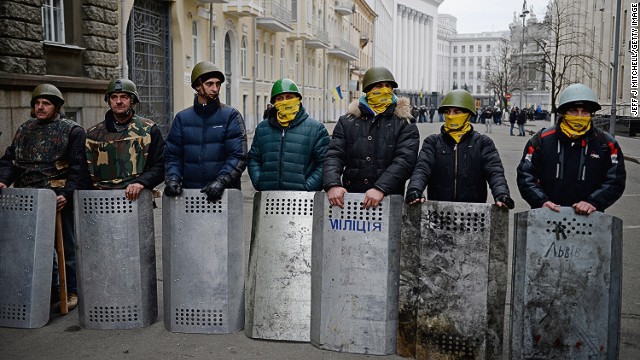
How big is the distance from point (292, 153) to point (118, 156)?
1.46 meters

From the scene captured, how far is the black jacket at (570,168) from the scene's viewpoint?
189 inches

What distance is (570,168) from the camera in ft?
16.1

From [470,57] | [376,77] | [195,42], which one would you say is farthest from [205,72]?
[470,57]

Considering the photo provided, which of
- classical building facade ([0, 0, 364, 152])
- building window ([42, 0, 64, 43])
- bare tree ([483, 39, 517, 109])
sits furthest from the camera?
bare tree ([483, 39, 517, 109])

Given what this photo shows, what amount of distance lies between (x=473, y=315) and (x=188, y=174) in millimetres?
2568

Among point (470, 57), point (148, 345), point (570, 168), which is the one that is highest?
point (470, 57)

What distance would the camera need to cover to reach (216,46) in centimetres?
2784

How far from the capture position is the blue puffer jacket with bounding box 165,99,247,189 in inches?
219

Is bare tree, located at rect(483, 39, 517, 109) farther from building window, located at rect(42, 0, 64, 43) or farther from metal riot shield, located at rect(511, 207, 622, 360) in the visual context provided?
metal riot shield, located at rect(511, 207, 622, 360)

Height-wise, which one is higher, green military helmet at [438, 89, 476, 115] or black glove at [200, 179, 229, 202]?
green military helmet at [438, 89, 476, 115]

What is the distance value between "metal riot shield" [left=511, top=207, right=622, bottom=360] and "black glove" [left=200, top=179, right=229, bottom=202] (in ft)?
7.32

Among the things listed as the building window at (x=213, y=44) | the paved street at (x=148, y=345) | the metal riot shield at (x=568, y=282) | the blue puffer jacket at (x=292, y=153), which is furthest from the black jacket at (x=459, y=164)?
the building window at (x=213, y=44)

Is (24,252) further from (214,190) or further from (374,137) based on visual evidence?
(374,137)

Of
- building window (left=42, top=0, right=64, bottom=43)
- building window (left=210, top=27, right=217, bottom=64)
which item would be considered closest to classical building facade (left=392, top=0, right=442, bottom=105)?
building window (left=210, top=27, right=217, bottom=64)
